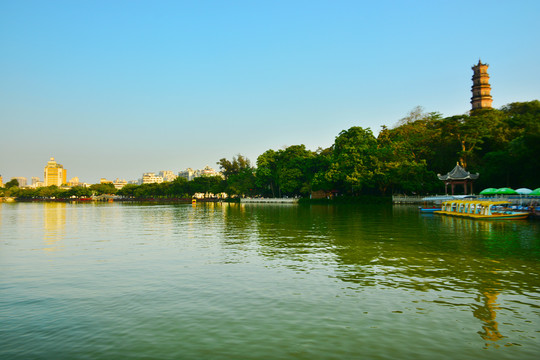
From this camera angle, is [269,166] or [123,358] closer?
[123,358]

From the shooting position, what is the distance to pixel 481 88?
115 m

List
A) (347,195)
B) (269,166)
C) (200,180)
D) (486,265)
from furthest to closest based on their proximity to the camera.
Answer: (200,180)
(269,166)
(347,195)
(486,265)

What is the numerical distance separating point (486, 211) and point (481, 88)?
89.0m

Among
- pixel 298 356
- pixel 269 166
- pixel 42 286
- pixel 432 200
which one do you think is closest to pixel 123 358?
pixel 298 356

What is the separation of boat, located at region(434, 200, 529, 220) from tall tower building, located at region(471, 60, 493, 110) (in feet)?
263

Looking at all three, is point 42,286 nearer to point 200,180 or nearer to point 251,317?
point 251,317

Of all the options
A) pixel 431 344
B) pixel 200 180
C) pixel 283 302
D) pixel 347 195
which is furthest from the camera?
pixel 200 180

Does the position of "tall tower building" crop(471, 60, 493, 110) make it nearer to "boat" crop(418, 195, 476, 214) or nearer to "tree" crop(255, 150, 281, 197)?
"boat" crop(418, 195, 476, 214)

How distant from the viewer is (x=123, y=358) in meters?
7.43

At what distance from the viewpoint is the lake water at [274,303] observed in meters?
7.94

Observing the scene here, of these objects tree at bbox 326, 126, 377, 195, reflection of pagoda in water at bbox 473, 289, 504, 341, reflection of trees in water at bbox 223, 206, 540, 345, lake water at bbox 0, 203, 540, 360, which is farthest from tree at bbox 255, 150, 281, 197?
reflection of pagoda in water at bbox 473, 289, 504, 341

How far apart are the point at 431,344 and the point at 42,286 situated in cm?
1241

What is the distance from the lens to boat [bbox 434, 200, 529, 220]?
130ft

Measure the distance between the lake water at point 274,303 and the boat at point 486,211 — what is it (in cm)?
1964
